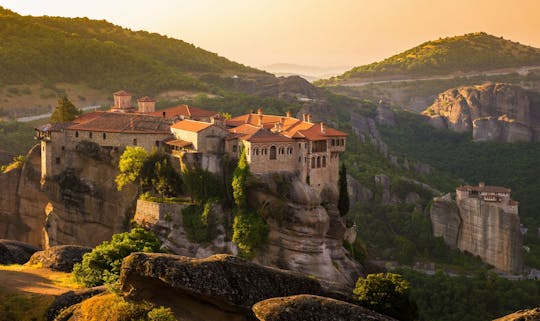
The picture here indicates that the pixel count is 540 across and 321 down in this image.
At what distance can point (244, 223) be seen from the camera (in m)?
57.9

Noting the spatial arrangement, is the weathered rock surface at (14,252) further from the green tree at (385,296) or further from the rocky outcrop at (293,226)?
the green tree at (385,296)

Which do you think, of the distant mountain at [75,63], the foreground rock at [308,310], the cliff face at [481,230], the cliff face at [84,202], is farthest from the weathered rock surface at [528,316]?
the distant mountain at [75,63]

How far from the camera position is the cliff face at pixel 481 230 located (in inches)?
3492

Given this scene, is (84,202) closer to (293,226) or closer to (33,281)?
(293,226)

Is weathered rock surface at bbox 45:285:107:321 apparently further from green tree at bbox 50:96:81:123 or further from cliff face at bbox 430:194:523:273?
cliff face at bbox 430:194:523:273

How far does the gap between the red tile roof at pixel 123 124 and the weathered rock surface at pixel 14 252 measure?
1835cm

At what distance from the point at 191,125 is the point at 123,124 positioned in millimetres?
6367

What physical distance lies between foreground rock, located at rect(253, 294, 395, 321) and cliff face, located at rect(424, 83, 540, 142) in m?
136

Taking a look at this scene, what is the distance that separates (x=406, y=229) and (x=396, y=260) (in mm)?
9177

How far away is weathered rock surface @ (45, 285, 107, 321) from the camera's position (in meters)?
29.7

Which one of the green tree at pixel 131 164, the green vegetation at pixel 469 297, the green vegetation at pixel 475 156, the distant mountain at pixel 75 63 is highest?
the distant mountain at pixel 75 63

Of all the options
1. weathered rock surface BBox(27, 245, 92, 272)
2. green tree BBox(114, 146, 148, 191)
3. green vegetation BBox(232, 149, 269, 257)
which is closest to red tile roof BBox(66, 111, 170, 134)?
green tree BBox(114, 146, 148, 191)

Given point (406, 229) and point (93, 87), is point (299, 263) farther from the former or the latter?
point (93, 87)

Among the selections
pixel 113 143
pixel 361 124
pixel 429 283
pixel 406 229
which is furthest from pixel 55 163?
A: pixel 361 124
